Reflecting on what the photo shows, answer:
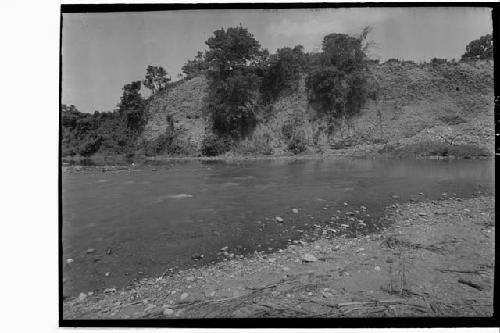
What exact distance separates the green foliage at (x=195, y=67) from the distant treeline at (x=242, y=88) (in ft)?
0.08

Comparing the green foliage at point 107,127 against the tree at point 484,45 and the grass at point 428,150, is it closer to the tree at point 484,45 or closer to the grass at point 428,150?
the tree at point 484,45

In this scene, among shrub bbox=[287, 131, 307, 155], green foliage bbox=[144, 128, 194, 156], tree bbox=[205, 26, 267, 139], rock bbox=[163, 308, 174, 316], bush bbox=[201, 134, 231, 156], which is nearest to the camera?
rock bbox=[163, 308, 174, 316]

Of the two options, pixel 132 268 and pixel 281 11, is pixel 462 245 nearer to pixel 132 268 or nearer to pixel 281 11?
pixel 281 11

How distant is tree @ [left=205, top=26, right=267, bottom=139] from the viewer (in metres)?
5.64

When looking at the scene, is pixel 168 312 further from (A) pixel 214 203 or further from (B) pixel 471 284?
(B) pixel 471 284

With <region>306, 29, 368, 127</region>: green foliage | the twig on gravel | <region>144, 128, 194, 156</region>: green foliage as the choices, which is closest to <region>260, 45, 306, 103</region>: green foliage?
<region>306, 29, 368, 127</region>: green foliage

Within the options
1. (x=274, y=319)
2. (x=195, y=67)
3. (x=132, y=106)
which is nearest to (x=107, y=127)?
(x=132, y=106)

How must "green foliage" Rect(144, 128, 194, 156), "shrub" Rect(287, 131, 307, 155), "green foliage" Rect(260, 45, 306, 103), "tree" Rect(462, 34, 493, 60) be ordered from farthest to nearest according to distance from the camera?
"shrub" Rect(287, 131, 307, 155) < "green foliage" Rect(144, 128, 194, 156) < "green foliage" Rect(260, 45, 306, 103) < "tree" Rect(462, 34, 493, 60)

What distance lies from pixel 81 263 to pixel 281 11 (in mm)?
4094

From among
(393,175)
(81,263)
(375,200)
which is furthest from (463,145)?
(81,263)

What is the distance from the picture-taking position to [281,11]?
400 centimetres

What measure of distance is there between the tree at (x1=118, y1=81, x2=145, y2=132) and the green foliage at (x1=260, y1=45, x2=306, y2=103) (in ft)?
8.85

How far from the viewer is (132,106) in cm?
612

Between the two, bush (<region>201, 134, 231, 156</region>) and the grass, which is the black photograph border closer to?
the grass
